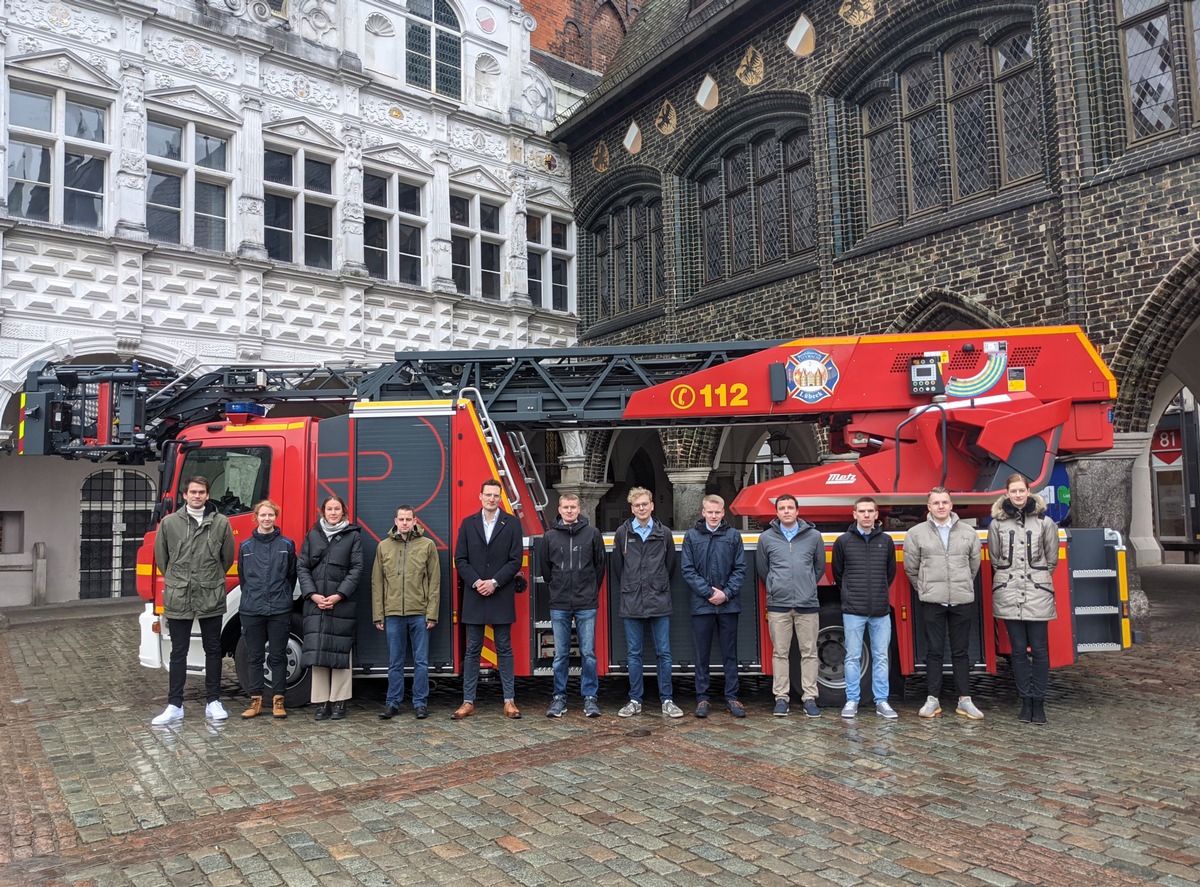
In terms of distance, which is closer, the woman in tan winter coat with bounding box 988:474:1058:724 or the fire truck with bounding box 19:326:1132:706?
the woman in tan winter coat with bounding box 988:474:1058:724

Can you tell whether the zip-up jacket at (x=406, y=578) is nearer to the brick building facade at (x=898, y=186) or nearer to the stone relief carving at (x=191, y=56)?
the brick building facade at (x=898, y=186)

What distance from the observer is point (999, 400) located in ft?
26.1

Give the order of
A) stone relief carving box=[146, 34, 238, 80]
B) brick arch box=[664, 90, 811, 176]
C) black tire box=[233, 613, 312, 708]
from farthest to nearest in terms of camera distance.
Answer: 1. stone relief carving box=[146, 34, 238, 80]
2. brick arch box=[664, 90, 811, 176]
3. black tire box=[233, 613, 312, 708]

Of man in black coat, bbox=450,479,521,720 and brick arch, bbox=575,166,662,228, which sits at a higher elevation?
brick arch, bbox=575,166,662,228

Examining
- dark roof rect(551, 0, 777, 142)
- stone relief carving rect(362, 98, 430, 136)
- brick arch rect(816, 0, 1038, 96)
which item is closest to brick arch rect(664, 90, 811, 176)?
brick arch rect(816, 0, 1038, 96)

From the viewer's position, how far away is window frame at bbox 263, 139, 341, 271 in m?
17.9

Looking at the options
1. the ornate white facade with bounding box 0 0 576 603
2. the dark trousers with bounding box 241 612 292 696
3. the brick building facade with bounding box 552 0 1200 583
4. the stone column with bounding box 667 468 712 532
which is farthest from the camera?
the stone column with bounding box 667 468 712 532

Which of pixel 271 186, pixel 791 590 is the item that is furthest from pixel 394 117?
pixel 791 590

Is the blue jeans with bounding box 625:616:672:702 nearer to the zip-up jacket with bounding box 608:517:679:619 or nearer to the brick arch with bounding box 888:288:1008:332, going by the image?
the zip-up jacket with bounding box 608:517:679:619

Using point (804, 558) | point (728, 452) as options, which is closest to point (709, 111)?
point (728, 452)

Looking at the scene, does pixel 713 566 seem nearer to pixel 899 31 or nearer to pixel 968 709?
pixel 968 709

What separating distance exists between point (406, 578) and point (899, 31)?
11391 millimetres

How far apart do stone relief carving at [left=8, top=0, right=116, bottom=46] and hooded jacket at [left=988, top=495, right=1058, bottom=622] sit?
15658 mm

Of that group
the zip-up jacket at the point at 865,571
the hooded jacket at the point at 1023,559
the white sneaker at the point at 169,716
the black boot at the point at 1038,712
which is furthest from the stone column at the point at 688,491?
the white sneaker at the point at 169,716
